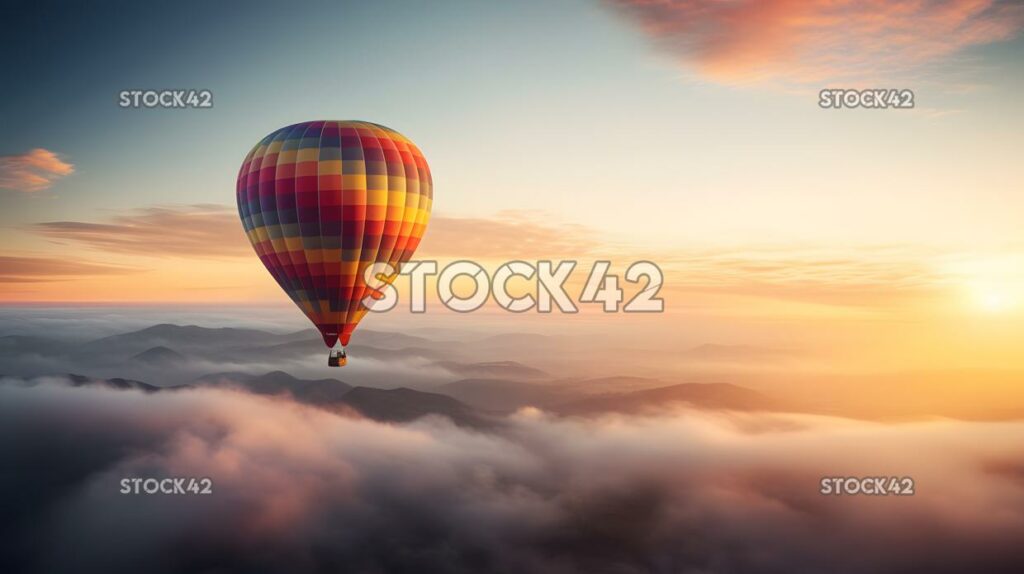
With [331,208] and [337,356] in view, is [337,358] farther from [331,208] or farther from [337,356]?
[331,208]

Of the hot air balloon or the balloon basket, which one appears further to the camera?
the balloon basket

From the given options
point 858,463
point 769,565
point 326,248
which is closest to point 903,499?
point 858,463

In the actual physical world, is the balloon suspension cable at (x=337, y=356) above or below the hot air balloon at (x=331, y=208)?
below

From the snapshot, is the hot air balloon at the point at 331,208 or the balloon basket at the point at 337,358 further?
the balloon basket at the point at 337,358

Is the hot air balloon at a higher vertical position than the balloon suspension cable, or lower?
higher
